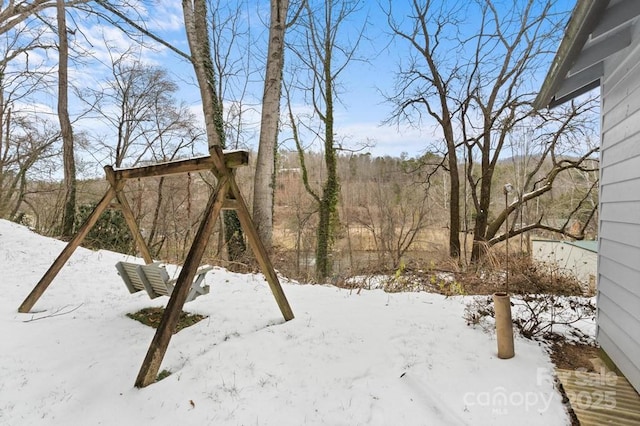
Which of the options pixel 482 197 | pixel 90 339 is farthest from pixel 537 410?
pixel 482 197

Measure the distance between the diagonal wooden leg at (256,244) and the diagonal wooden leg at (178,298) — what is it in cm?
16

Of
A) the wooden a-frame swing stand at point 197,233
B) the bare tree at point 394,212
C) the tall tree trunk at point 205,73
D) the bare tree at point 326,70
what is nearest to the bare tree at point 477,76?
the bare tree at point 394,212

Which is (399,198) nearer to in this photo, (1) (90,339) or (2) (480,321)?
(2) (480,321)

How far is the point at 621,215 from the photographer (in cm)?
219

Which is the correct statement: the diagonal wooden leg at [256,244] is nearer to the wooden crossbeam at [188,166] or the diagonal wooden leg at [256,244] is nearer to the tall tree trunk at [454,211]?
the wooden crossbeam at [188,166]

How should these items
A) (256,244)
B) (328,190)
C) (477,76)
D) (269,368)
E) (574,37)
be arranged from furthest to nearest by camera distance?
(328,190) < (477,76) < (256,244) < (269,368) < (574,37)

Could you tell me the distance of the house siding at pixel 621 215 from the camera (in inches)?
78.0

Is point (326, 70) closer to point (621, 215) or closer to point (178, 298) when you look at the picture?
point (621, 215)

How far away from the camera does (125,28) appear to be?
4.96 meters

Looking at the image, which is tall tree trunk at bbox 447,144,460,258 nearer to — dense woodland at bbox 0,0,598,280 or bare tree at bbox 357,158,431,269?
dense woodland at bbox 0,0,598,280

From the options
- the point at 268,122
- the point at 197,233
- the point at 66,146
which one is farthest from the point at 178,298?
the point at 66,146

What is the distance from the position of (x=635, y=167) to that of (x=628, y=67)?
702mm

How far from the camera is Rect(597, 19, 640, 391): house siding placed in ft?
6.50

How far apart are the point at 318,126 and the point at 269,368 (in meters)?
8.54
